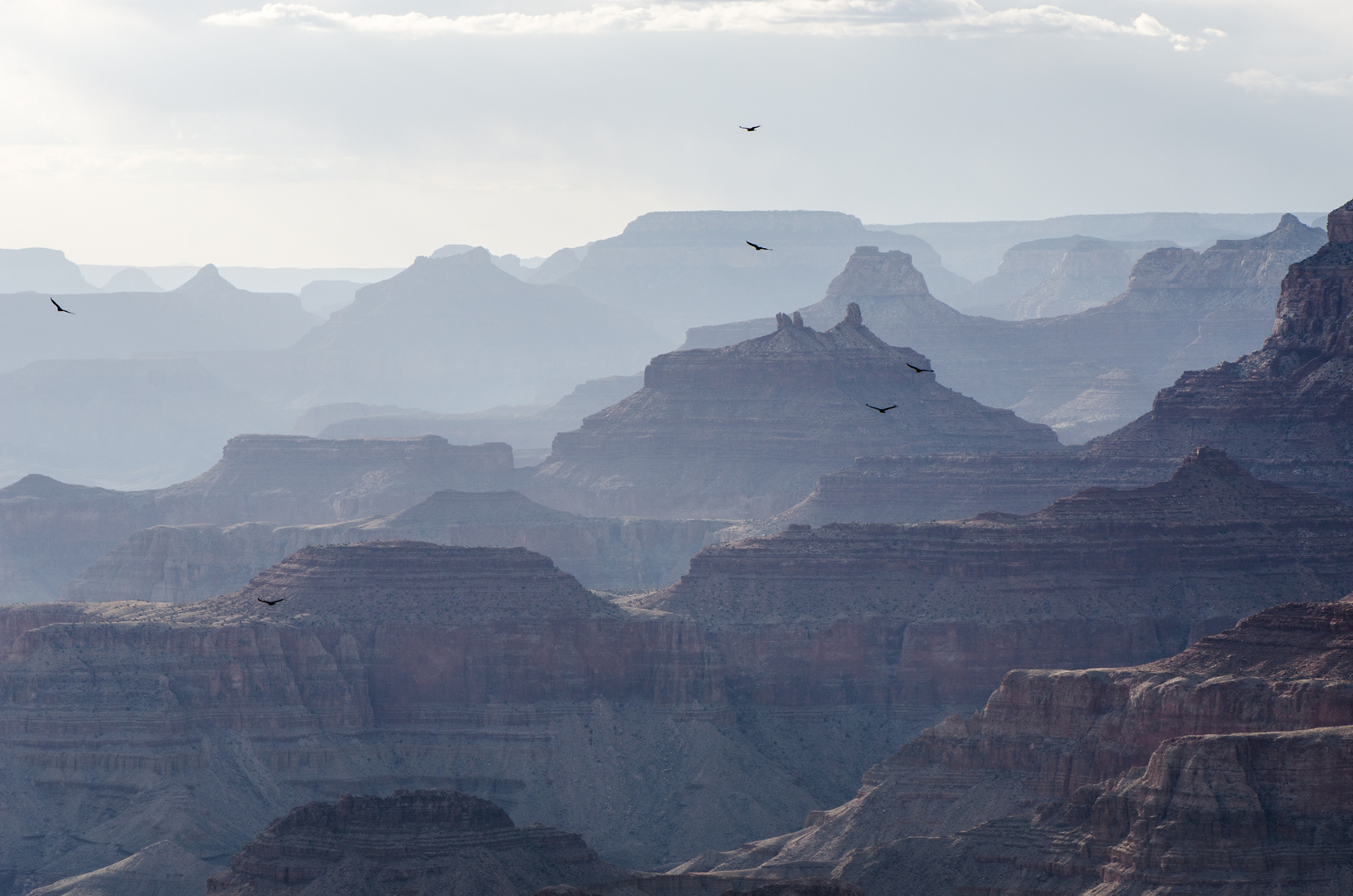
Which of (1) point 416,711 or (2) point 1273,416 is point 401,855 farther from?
(2) point 1273,416

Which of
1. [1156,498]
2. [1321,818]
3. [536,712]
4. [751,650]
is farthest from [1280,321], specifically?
[1321,818]

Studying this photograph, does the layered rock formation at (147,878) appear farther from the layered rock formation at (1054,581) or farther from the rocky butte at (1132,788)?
the layered rock formation at (1054,581)

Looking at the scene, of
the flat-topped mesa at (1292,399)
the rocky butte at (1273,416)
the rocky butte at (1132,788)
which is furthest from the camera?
the rocky butte at (1273,416)

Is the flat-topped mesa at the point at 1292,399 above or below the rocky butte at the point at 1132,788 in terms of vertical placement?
above

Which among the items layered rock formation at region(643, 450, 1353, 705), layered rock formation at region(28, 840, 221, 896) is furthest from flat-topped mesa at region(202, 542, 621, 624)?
layered rock formation at region(28, 840, 221, 896)

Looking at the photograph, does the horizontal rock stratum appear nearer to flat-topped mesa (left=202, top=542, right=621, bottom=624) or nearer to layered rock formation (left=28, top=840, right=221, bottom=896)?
flat-topped mesa (left=202, top=542, right=621, bottom=624)

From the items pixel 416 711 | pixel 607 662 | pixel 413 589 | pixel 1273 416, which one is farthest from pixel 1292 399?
pixel 416 711

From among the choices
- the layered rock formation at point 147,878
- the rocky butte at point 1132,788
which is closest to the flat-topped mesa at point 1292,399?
the rocky butte at point 1132,788
